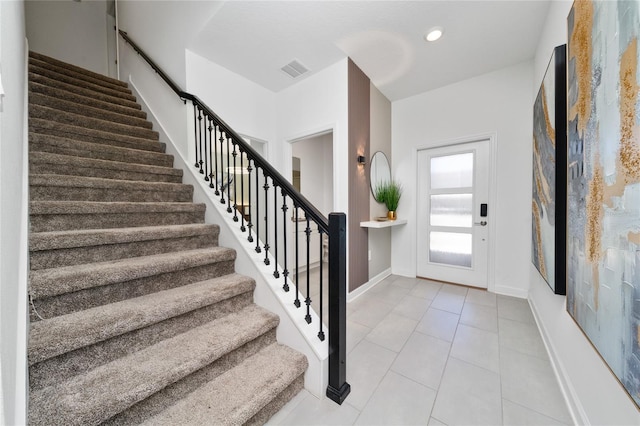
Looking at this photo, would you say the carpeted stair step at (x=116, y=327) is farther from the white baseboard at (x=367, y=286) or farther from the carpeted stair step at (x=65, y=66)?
the carpeted stair step at (x=65, y=66)

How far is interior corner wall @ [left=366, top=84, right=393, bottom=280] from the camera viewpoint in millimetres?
3408

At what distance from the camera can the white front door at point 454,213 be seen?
3.18m

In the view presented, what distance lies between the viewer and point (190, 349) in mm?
1226

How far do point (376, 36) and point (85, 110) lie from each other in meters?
3.24

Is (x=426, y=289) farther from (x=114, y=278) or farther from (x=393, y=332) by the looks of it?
(x=114, y=278)

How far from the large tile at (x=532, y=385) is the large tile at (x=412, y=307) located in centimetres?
76

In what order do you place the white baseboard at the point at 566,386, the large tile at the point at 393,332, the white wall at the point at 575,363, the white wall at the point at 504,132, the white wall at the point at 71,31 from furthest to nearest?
the white wall at the point at 71,31 → the white wall at the point at 504,132 → the large tile at the point at 393,332 → the white baseboard at the point at 566,386 → the white wall at the point at 575,363

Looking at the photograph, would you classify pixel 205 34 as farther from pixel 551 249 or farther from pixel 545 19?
pixel 551 249

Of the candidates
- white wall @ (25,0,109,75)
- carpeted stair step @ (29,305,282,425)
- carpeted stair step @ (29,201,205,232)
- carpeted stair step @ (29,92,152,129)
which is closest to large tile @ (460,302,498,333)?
carpeted stair step @ (29,305,282,425)

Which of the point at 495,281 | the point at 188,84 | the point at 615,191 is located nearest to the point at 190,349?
the point at 615,191

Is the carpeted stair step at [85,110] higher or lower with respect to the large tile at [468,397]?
higher

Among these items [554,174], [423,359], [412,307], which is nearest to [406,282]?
[412,307]

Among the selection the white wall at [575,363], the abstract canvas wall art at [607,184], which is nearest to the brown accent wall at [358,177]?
the white wall at [575,363]

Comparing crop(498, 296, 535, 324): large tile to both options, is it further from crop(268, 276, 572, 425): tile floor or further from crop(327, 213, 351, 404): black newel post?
crop(327, 213, 351, 404): black newel post
